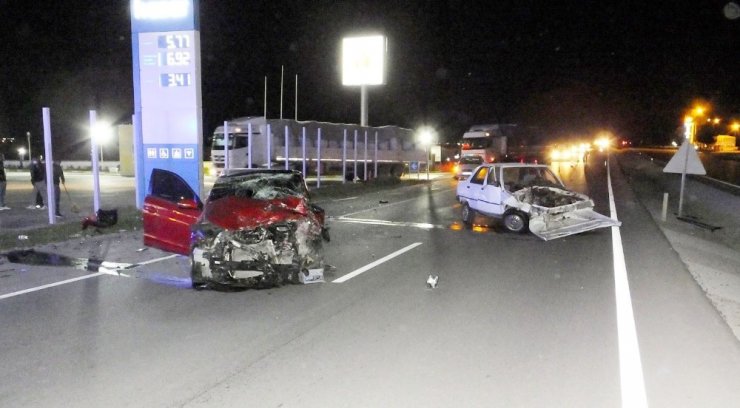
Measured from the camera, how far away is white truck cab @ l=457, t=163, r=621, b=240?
13.5 meters

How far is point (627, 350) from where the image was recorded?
5.93 metres

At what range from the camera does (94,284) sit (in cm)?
897

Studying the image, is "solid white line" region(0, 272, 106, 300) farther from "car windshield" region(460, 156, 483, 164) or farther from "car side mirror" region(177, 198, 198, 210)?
"car windshield" region(460, 156, 483, 164)

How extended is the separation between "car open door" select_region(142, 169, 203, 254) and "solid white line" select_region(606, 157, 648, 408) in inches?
258

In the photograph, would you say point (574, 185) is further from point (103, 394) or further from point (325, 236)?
point (103, 394)

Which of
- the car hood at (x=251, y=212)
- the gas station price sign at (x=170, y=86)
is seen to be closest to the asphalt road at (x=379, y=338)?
the car hood at (x=251, y=212)

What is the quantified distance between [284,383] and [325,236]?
7.10 m

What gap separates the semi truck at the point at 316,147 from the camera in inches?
1107

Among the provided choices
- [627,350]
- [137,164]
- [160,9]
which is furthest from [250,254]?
[160,9]

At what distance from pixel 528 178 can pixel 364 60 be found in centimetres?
2447

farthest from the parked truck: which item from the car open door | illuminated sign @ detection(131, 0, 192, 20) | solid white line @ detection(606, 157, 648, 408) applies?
solid white line @ detection(606, 157, 648, 408)

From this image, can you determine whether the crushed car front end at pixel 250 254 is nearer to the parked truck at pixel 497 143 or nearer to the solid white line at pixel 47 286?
the solid white line at pixel 47 286

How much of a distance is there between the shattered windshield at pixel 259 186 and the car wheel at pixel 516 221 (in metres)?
5.59

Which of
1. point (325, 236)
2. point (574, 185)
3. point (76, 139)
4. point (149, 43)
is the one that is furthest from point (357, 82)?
point (76, 139)
